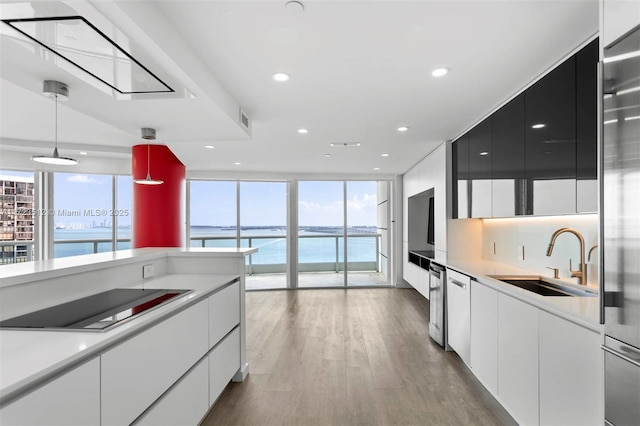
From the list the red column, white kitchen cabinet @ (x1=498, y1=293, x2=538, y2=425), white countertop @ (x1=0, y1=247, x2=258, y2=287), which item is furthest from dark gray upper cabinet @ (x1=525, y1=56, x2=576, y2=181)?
the red column

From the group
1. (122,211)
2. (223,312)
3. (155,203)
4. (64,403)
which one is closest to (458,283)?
(223,312)

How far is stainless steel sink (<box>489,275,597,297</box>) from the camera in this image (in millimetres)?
2389

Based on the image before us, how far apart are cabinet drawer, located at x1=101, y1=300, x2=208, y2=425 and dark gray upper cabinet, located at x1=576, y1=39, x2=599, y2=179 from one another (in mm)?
2463

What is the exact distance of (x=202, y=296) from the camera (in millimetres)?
2211

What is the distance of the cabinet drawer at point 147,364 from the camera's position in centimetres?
131

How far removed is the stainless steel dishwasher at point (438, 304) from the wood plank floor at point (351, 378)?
12 centimetres

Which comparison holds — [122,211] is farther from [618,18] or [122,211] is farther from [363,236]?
[618,18]

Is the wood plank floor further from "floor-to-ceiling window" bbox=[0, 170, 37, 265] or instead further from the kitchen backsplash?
"floor-to-ceiling window" bbox=[0, 170, 37, 265]

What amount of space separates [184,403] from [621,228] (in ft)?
7.45

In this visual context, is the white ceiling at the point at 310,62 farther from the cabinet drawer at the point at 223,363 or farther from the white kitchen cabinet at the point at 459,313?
the cabinet drawer at the point at 223,363

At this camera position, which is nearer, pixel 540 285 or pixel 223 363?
pixel 223 363

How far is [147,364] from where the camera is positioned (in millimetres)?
1550

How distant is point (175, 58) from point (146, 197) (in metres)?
3.37

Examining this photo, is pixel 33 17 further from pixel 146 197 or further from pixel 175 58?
pixel 146 197
